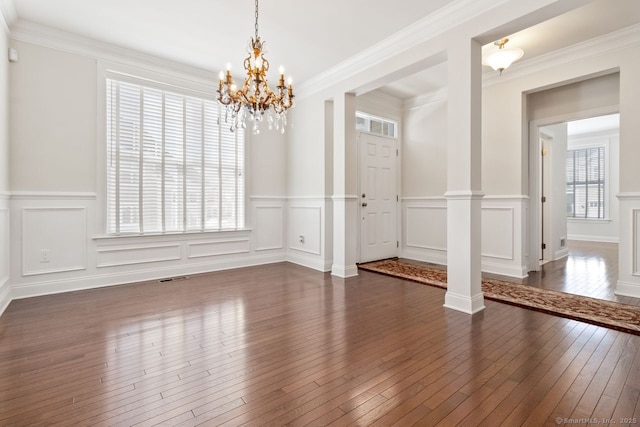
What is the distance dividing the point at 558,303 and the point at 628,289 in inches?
40.3

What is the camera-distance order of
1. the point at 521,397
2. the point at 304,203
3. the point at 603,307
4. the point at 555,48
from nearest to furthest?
the point at 521,397 → the point at 603,307 → the point at 555,48 → the point at 304,203

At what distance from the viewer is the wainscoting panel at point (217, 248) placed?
4.68 metres

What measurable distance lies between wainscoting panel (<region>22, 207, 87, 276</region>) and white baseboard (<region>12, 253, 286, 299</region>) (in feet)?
0.50

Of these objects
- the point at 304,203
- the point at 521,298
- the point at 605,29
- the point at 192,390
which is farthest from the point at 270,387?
the point at 605,29

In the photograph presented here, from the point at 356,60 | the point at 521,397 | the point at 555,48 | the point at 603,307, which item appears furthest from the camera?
the point at 356,60

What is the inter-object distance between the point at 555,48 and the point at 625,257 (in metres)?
2.62

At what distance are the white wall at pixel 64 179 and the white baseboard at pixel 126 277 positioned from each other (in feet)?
0.03

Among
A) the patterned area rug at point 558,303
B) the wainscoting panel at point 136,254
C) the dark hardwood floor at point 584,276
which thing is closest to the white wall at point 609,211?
the dark hardwood floor at point 584,276

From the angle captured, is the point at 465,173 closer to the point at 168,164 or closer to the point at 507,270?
the point at 507,270

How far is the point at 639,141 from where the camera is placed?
11.2ft

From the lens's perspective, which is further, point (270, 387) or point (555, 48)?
point (555, 48)

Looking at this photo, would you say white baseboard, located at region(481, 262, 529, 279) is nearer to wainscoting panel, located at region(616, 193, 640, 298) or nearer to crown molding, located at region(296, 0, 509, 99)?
wainscoting panel, located at region(616, 193, 640, 298)

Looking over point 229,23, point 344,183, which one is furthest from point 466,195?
point 229,23

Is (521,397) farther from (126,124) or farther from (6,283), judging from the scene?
(126,124)
